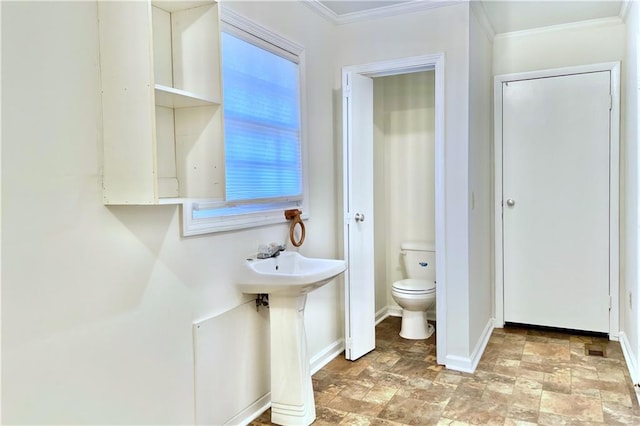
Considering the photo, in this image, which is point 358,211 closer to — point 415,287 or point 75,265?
point 415,287

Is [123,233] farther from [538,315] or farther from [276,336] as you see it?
[538,315]

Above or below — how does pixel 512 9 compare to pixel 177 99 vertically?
→ above

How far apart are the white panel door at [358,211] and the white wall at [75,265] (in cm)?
131

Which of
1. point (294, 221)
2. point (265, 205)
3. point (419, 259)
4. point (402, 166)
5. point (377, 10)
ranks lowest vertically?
point (419, 259)

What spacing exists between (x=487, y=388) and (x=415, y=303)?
928 millimetres

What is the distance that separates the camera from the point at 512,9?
131 inches

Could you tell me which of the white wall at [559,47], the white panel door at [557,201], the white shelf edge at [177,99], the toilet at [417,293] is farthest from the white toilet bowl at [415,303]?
the white shelf edge at [177,99]

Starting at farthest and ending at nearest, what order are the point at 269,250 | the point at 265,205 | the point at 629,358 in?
the point at 629,358
the point at 265,205
the point at 269,250

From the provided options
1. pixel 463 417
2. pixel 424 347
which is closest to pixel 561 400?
pixel 463 417

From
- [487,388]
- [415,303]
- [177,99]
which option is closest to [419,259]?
[415,303]

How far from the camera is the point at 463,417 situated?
2492 millimetres

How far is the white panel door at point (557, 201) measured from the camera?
367 cm

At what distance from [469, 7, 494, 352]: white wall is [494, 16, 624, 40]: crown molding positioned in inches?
9.6

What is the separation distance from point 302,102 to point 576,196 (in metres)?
2.30
